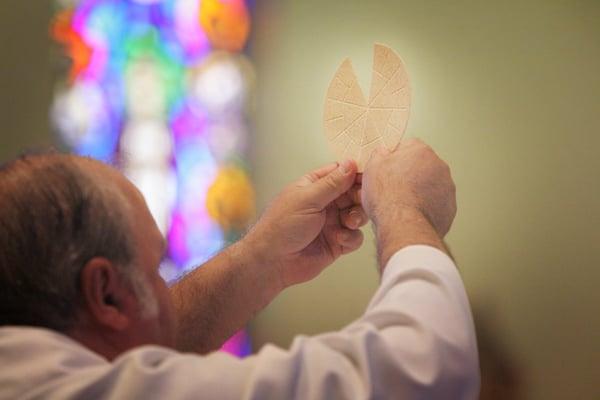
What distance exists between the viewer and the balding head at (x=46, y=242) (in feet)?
2.43

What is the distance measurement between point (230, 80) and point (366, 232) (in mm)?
662

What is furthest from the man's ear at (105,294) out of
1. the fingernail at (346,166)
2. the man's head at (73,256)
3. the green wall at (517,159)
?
the green wall at (517,159)

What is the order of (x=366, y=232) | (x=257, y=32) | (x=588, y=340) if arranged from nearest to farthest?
(x=588, y=340)
(x=366, y=232)
(x=257, y=32)

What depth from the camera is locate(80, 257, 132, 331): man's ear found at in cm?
75

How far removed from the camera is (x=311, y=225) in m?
1.20

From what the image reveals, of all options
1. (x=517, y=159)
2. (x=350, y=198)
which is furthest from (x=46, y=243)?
(x=517, y=159)

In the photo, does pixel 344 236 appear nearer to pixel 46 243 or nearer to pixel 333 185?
pixel 333 185

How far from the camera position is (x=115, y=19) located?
2094mm

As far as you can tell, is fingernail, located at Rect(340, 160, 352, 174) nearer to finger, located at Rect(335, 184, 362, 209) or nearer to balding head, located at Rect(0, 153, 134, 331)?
finger, located at Rect(335, 184, 362, 209)

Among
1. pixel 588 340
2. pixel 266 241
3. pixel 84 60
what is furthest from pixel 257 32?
pixel 588 340

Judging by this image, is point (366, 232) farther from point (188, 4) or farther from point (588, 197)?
point (188, 4)

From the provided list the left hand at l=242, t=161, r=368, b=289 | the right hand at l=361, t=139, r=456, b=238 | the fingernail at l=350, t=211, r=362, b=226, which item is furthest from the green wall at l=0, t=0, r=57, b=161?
the right hand at l=361, t=139, r=456, b=238

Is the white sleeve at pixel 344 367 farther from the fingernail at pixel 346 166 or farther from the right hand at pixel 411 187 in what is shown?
the fingernail at pixel 346 166

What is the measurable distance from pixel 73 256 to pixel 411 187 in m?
0.46
